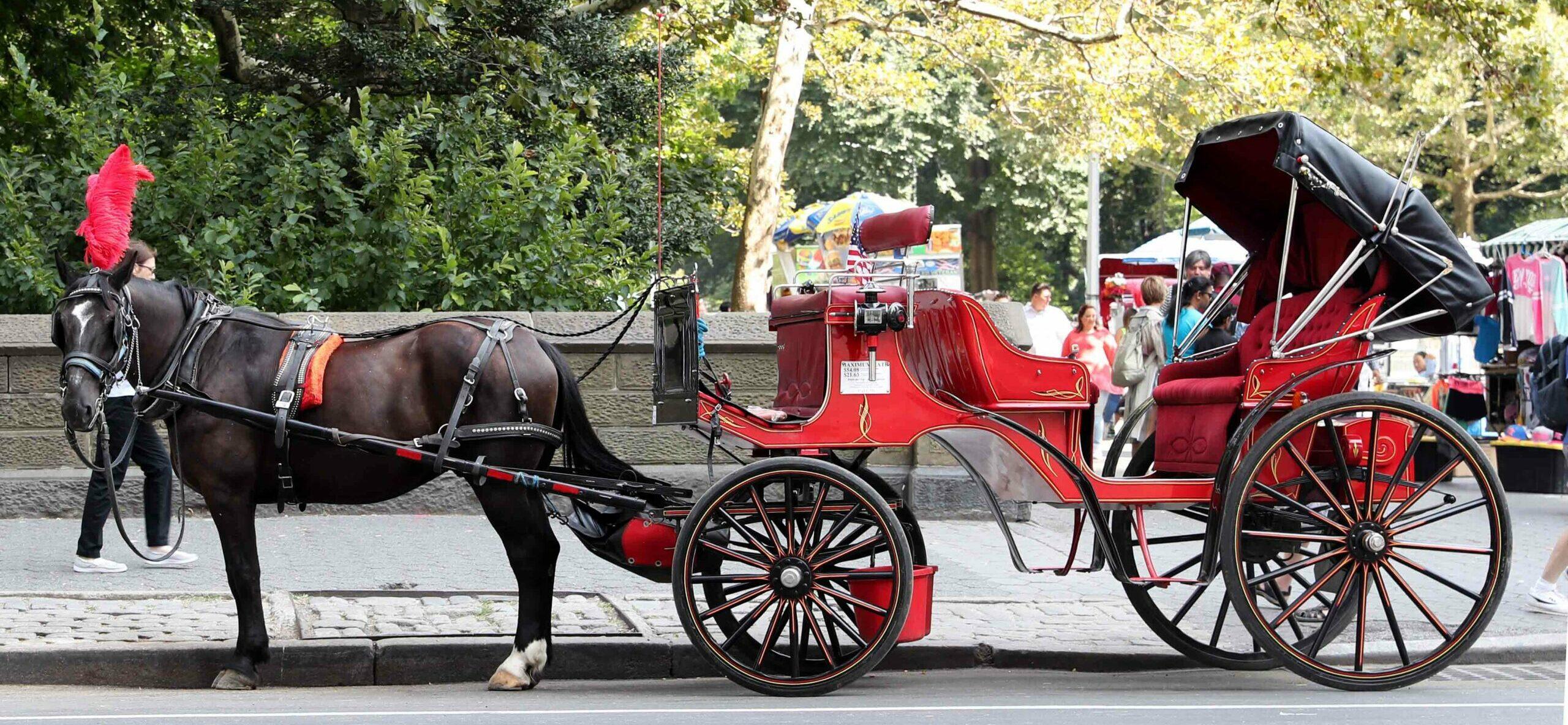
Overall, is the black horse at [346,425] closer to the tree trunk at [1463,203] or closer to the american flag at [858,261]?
the american flag at [858,261]

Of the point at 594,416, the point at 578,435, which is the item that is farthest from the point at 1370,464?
the point at 594,416

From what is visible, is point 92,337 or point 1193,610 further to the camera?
point 1193,610

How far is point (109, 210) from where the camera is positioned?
6.23 meters

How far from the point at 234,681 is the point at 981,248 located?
1593 inches

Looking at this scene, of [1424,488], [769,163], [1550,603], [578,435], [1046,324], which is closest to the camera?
[1424,488]

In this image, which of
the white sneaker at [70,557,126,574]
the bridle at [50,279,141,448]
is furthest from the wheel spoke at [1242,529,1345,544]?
the white sneaker at [70,557,126,574]

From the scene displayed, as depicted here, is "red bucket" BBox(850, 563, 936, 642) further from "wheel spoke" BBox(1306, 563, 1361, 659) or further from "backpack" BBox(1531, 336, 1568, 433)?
"backpack" BBox(1531, 336, 1568, 433)

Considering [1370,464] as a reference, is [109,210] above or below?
above

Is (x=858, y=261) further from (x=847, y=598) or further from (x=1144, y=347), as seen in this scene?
(x=1144, y=347)

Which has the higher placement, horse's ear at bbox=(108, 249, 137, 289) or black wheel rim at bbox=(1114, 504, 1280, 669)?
horse's ear at bbox=(108, 249, 137, 289)

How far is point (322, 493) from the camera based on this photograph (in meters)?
6.39

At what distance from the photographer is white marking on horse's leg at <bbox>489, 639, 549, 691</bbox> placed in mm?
6258

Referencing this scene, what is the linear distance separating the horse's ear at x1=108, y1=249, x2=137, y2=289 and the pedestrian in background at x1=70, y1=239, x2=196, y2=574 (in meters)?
2.29

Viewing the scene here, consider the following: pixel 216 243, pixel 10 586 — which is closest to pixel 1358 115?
pixel 216 243
